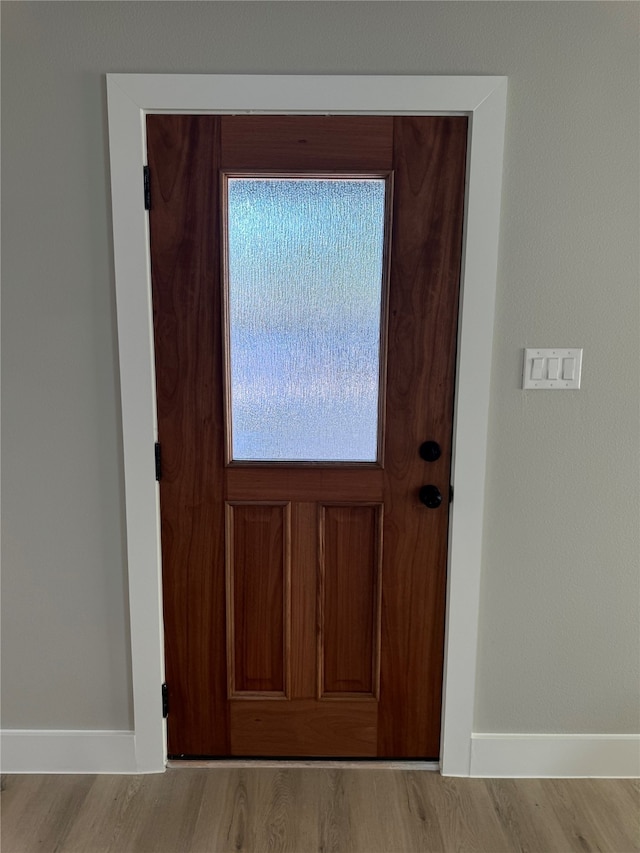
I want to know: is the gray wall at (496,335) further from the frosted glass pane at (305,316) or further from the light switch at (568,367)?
the frosted glass pane at (305,316)

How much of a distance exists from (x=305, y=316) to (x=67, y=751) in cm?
154

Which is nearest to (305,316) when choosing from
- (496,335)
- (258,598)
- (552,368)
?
(496,335)

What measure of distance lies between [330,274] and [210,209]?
1.23 feet

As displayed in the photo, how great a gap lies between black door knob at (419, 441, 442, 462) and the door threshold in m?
1.00

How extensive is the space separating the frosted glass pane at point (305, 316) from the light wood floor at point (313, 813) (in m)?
1.00

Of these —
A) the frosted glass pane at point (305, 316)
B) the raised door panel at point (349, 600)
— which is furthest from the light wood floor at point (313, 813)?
the frosted glass pane at point (305, 316)

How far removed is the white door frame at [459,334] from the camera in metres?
1.51

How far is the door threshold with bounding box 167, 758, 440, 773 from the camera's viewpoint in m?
1.84

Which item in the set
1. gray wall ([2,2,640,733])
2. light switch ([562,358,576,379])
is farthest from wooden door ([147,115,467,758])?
light switch ([562,358,576,379])

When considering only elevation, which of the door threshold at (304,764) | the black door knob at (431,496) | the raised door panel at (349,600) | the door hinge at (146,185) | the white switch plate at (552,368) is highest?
the door hinge at (146,185)

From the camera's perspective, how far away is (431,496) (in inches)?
66.6

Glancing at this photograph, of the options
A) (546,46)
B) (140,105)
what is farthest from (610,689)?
(140,105)

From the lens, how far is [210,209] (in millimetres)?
1600

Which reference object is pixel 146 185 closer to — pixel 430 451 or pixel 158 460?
pixel 158 460
